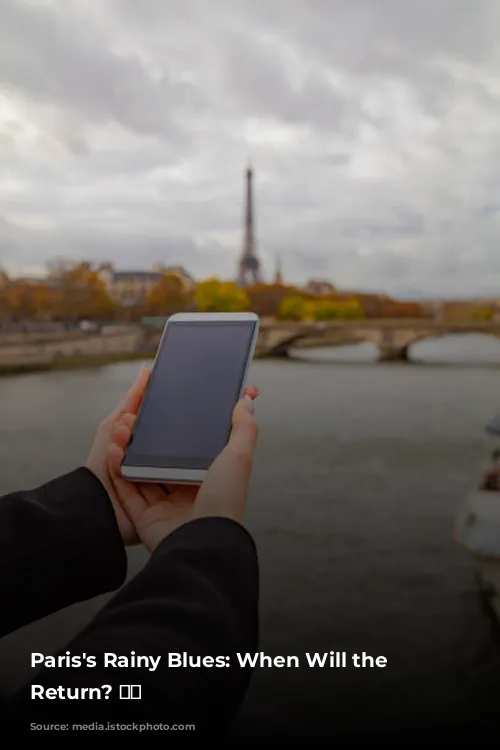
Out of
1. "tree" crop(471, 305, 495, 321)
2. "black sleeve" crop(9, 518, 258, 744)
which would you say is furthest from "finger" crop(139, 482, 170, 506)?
"tree" crop(471, 305, 495, 321)

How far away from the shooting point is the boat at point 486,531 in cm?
253

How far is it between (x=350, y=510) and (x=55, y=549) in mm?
2772

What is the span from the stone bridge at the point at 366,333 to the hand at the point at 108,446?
1273 millimetres

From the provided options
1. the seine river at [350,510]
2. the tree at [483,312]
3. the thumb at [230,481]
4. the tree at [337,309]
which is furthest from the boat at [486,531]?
the thumb at [230,481]

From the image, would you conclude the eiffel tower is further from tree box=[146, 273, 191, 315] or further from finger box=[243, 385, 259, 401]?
finger box=[243, 385, 259, 401]

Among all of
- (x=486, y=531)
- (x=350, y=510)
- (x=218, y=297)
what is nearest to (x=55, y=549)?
(x=218, y=297)

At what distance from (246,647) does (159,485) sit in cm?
21

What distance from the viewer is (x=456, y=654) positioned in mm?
2471

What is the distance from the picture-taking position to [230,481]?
16.9 inches

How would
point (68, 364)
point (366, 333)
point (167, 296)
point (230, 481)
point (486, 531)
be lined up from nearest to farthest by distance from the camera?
point (230, 481), point (167, 296), point (68, 364), point (486, 531), point (366, 333)

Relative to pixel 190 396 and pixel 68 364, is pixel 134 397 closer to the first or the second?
pixel 190 396

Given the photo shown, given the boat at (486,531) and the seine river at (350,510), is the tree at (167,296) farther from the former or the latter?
the boat at (486,531)

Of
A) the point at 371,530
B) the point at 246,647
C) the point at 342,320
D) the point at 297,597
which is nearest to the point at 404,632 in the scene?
the point at 297,597

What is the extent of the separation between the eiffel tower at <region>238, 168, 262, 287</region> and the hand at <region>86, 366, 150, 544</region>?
153 cm
